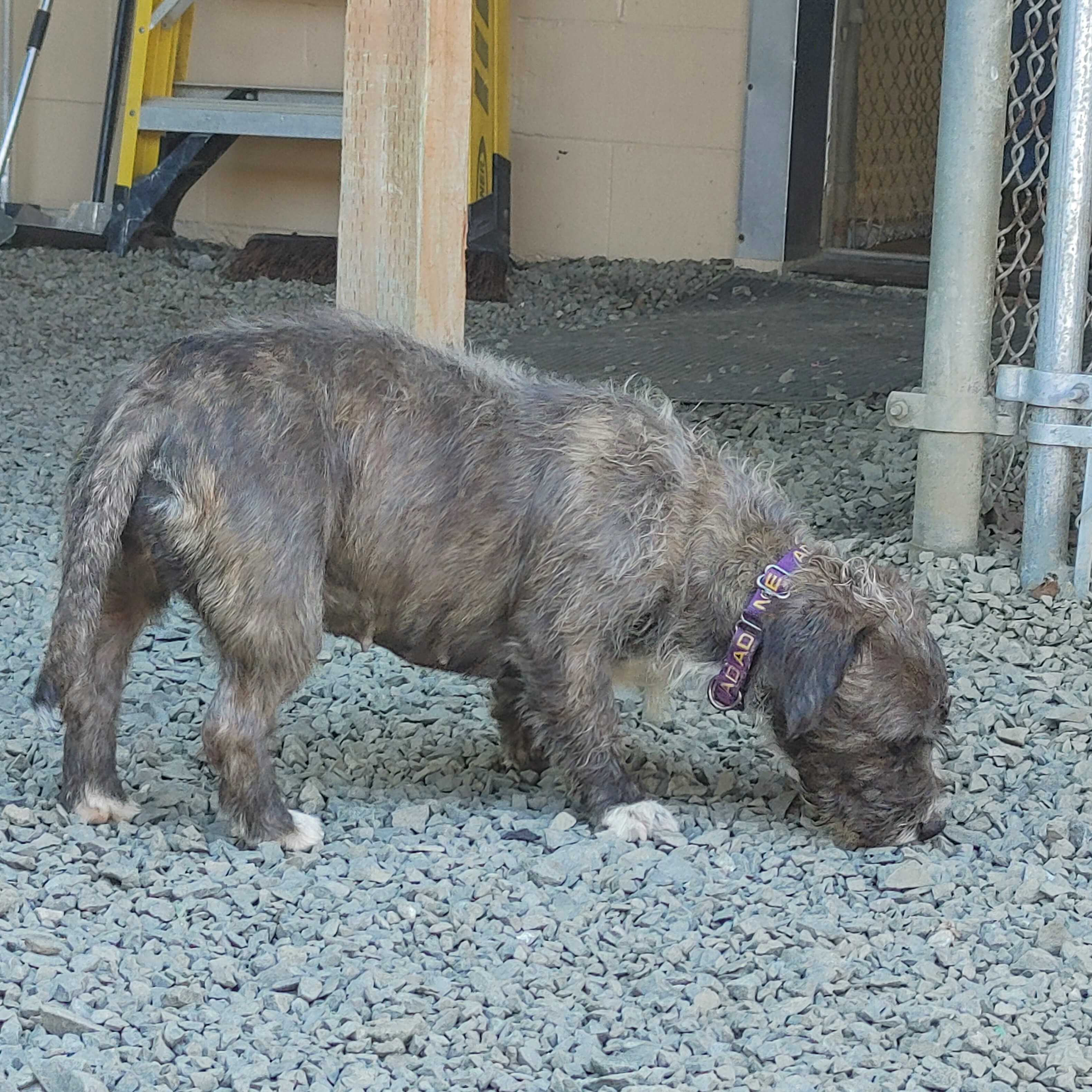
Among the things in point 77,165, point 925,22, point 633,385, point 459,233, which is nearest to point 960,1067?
point 459,233

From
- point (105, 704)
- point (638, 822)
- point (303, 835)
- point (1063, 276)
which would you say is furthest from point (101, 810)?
point (1063, 276)

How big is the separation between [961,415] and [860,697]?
6.29ft

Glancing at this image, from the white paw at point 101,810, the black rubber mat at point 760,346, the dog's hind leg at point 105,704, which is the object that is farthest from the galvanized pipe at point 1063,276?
the white paw at point 101,810

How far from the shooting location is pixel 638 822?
3.80 m

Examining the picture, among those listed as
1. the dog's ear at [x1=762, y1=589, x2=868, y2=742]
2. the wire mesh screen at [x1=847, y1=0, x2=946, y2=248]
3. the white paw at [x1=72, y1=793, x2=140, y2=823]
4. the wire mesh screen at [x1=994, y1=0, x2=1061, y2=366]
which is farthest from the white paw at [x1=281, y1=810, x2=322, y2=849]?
the wire mesh screen at [x1=847, y1=0, x2=946, y2=248]

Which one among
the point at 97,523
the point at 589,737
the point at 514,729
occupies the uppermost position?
the point at 97,523

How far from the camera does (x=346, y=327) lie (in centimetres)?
390

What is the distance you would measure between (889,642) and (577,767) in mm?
771

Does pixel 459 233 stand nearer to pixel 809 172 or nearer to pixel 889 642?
pixel 889 642

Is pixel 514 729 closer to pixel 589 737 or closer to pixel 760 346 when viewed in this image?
pixel 589 737

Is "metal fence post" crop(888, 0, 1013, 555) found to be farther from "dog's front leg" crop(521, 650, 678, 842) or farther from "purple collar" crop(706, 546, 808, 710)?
"dog's front leg" crop(521, 650, 678, 842)

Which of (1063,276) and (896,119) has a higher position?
(896,119)

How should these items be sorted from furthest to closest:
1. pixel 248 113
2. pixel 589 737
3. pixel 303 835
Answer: pixel 248 113
pixel 589 737
pixel 303 835

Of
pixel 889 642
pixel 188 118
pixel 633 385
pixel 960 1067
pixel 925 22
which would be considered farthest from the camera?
pixel 925 22
